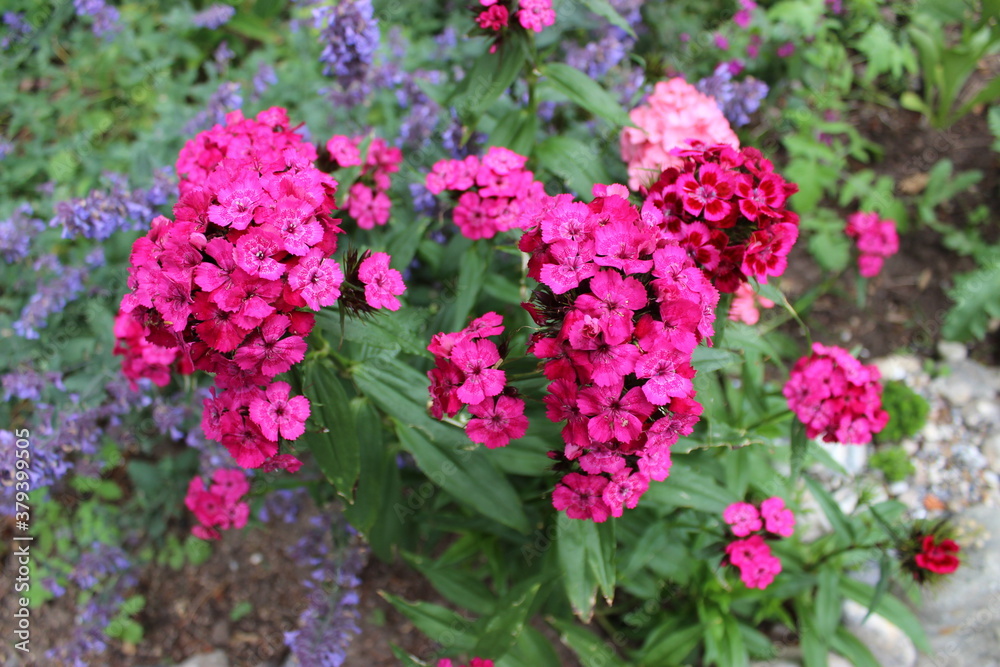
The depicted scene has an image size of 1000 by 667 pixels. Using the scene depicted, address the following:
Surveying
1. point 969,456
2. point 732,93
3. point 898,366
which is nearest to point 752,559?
point 732,93

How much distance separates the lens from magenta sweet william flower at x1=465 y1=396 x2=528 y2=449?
1.91 meters

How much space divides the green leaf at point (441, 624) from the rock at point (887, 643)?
1918 mm

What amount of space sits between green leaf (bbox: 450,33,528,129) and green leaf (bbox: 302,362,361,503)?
1.14 meters

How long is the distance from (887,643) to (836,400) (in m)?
1.58

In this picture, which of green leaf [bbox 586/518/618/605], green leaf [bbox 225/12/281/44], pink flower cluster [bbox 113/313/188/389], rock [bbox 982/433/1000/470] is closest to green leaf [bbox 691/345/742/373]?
green leaf [bbox 586/518/618/605]

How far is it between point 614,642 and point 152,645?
238cm

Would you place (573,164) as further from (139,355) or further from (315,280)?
(139,355)

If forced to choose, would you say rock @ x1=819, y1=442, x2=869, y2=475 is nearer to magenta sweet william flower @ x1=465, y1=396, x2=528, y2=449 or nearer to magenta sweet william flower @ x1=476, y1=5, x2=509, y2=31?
magenta sweet william flower @ x1=465, y1=396, x2=528, y2=449

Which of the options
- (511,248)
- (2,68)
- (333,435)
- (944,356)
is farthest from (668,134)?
(2,68)

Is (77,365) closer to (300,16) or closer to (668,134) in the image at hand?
(300,16)

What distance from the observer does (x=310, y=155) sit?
7.80ft

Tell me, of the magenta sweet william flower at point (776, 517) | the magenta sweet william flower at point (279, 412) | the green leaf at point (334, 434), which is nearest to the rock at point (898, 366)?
the magenta sweet william flower at point (776, 517)

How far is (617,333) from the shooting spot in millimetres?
1750

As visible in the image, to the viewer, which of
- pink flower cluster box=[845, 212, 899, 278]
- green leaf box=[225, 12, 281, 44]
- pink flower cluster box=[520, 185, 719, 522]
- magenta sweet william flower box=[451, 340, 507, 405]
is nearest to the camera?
pink flower cluster box=[520, 185, 719, 522]
